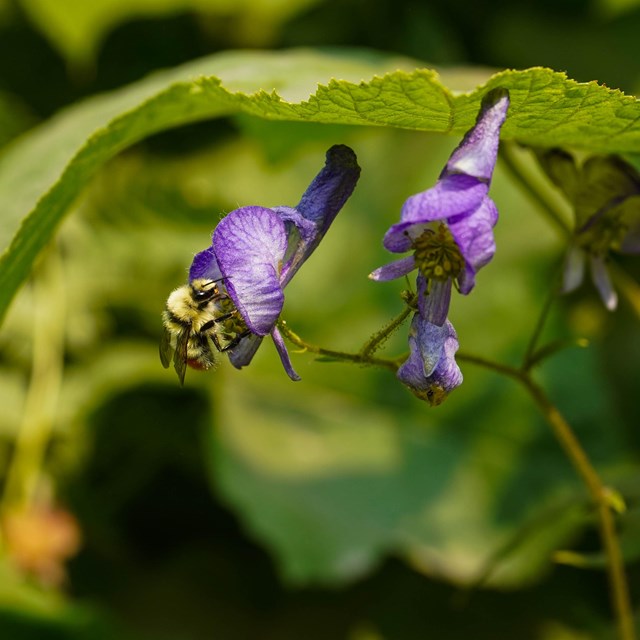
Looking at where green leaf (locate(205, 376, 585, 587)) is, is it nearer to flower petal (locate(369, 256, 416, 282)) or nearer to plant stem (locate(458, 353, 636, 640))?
plant stem (locate(458, 353, 636, 640))

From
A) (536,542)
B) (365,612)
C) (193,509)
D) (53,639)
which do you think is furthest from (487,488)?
(53,639)

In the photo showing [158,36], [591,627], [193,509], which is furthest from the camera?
[158,36]

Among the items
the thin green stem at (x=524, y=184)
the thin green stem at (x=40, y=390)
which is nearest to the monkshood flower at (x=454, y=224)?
the thin green stem at (x=524, y=184)

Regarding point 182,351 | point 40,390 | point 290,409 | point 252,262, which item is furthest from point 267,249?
point 40,390

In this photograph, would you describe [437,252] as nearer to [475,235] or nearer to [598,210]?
[475,235]

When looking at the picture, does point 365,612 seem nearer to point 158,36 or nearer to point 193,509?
point 193,509

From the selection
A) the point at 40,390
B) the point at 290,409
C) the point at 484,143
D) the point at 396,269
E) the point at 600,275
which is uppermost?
the point at 484,143

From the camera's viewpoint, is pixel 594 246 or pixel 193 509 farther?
pixel 193 509
